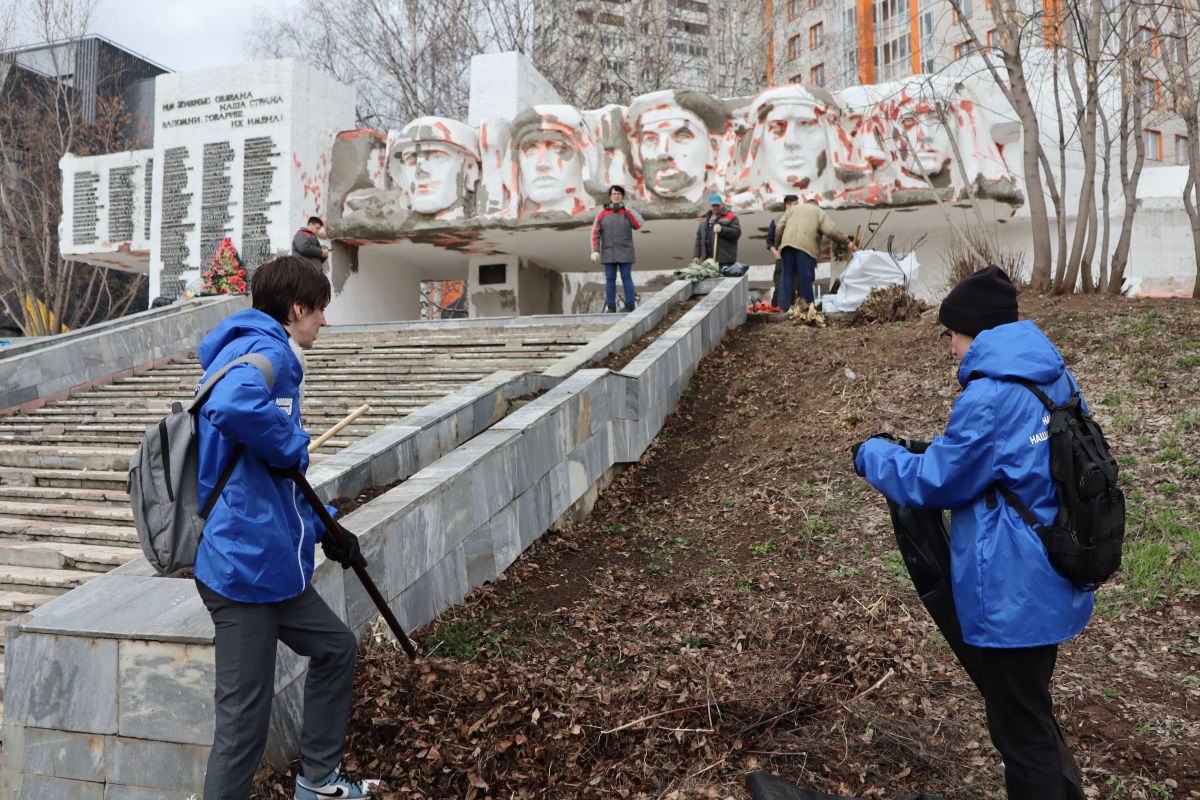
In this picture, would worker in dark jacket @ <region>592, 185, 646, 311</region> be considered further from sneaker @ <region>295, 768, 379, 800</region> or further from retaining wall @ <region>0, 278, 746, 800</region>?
sneaker @ <region>295, 768, 379, 800</region>

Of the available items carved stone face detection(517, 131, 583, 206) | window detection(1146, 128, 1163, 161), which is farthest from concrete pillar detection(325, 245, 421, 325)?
window detection(1146, 128, 1163, 161)

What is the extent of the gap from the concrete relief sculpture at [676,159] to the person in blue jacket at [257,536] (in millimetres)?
13161

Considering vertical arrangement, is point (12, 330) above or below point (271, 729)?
above

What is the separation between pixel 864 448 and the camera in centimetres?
261

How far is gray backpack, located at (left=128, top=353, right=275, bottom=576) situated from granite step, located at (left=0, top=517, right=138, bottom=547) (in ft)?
10.2

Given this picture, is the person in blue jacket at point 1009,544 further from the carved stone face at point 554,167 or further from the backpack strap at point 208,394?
the carved stone face at point 554,167

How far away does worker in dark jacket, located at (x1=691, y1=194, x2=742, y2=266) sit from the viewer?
1328cm

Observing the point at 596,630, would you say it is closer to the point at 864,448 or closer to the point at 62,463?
the point at 864,448

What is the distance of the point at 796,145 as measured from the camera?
1518 cm

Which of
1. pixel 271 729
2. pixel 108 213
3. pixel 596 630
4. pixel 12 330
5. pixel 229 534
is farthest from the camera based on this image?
pixel 12 330

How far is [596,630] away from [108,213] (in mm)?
18012

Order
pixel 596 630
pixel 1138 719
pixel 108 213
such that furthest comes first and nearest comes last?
pixel 108 213 < pixel 596 630 < pixel 1138 719

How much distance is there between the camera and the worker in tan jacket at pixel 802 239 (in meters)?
11.6

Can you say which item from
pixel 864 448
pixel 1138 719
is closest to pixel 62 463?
pixel 864 448
